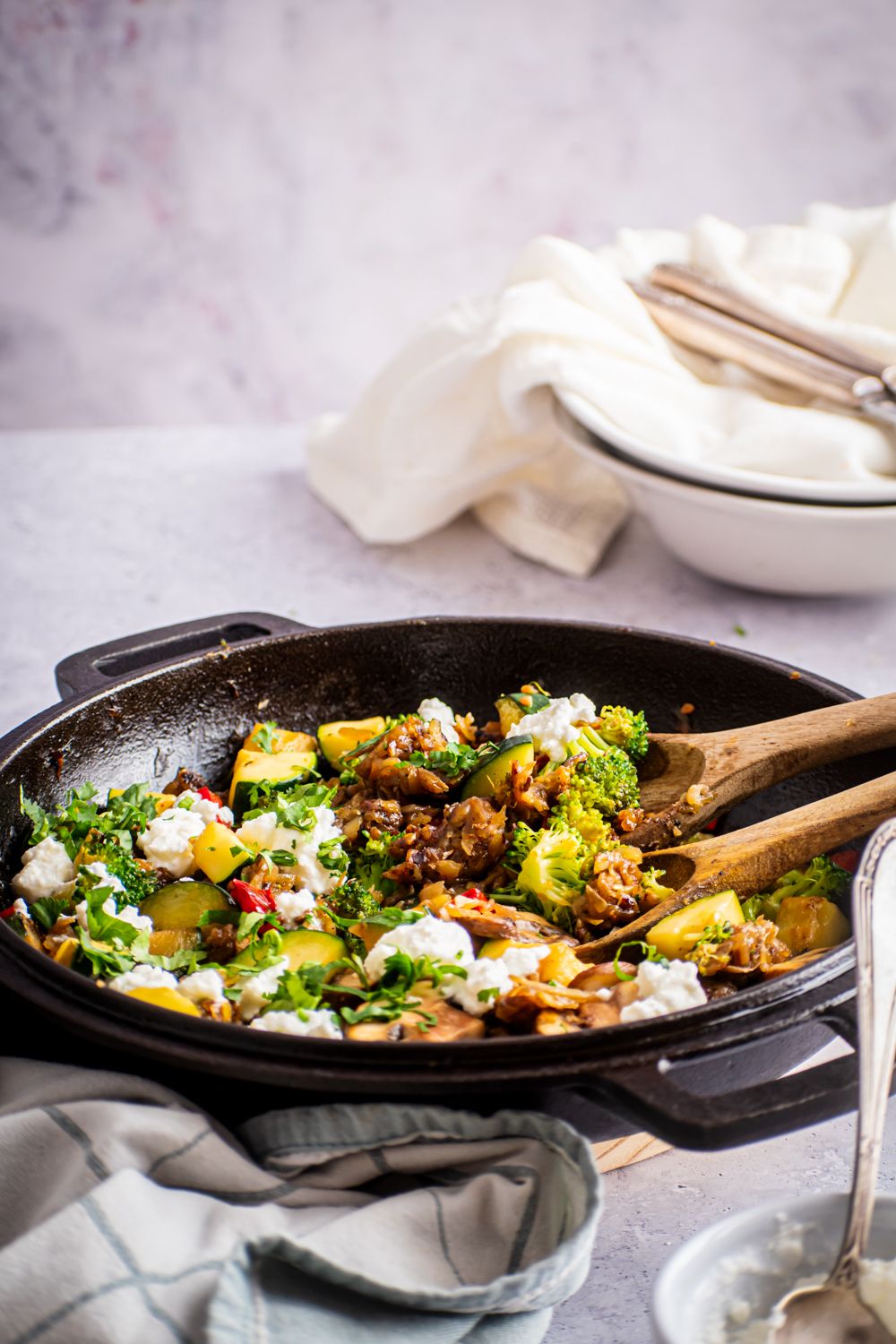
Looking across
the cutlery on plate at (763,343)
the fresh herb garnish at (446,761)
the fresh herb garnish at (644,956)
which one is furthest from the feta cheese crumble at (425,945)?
the cutlery on plate at (763,343)

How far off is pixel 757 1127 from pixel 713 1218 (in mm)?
396

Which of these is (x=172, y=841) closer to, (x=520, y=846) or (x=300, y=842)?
(x=300, y=842)

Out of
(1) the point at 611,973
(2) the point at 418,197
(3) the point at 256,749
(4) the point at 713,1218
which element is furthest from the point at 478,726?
(2) the point at 418,197

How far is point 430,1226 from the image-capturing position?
1.30m

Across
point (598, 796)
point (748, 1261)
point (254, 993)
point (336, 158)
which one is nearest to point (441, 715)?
point (598, 796)

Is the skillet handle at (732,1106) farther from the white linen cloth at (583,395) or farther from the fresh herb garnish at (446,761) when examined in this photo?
the white linen cloth at (583,395)

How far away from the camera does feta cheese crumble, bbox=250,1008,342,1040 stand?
140 cm

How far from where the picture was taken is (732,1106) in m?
1.22

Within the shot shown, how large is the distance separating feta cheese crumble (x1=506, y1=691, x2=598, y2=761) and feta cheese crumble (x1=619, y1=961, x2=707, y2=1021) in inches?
22.3

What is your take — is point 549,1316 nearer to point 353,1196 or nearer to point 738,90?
point 353,1196

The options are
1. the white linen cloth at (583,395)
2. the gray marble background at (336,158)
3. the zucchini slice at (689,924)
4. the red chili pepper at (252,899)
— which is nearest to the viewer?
the zucchini slice at (689,924)

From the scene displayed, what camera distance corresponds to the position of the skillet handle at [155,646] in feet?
7.03

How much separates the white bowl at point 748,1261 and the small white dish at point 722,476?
1.85 meters

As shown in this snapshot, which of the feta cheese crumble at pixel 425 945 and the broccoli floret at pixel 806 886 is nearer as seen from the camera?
the feta cheese crumble at pixel 425 945
